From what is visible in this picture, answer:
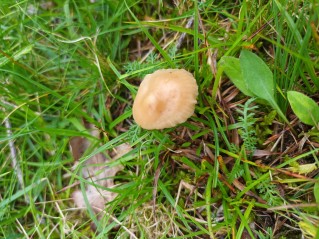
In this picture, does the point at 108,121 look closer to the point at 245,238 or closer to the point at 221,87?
the point at 221,87

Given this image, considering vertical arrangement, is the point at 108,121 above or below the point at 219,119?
below

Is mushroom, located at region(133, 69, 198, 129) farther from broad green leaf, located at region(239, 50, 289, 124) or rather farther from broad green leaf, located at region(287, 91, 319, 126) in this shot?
broad green leaf, located at region(287, 91, 319, 126)

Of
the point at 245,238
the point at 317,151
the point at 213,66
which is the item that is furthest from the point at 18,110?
the point at 317,151

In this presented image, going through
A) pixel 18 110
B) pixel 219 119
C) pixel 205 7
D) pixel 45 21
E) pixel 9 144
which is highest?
pixel 205 7

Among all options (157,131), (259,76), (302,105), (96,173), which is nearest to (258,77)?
(259,76)

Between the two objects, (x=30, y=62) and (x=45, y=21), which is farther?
(x=30, y=62)

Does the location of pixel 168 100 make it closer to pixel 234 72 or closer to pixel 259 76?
pixel 234 72

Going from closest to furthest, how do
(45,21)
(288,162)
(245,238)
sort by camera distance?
(288,162) → (245,238) → (45,21)
